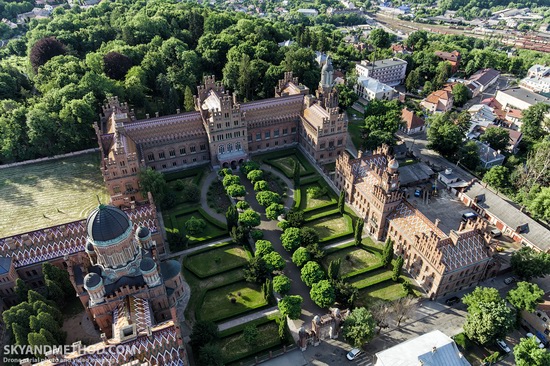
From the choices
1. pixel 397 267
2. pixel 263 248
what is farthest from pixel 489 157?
pixel 263 248

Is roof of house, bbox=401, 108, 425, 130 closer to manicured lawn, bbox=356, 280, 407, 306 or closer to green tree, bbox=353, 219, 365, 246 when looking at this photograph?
green tree, bbox=353, 219, 365, 246

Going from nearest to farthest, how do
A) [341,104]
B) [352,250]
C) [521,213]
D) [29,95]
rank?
[352,250]
[521,213]
[29,95]
[341,104]

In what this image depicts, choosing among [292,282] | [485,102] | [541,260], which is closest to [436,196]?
[541,260]

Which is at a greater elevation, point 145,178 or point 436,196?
point 145,178

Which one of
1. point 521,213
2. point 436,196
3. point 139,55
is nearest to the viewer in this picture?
point 521,213

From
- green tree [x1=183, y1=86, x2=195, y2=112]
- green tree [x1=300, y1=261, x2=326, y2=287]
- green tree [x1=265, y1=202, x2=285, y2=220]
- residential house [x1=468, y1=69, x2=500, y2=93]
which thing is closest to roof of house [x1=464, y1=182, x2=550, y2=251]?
green tree [x1=300, y1=261, x2=326, y2=287]

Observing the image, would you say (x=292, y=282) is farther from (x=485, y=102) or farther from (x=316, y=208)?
(x=485, y=102)

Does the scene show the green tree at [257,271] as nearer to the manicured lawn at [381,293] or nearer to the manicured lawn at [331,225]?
the manicured lawn at [331,225]
